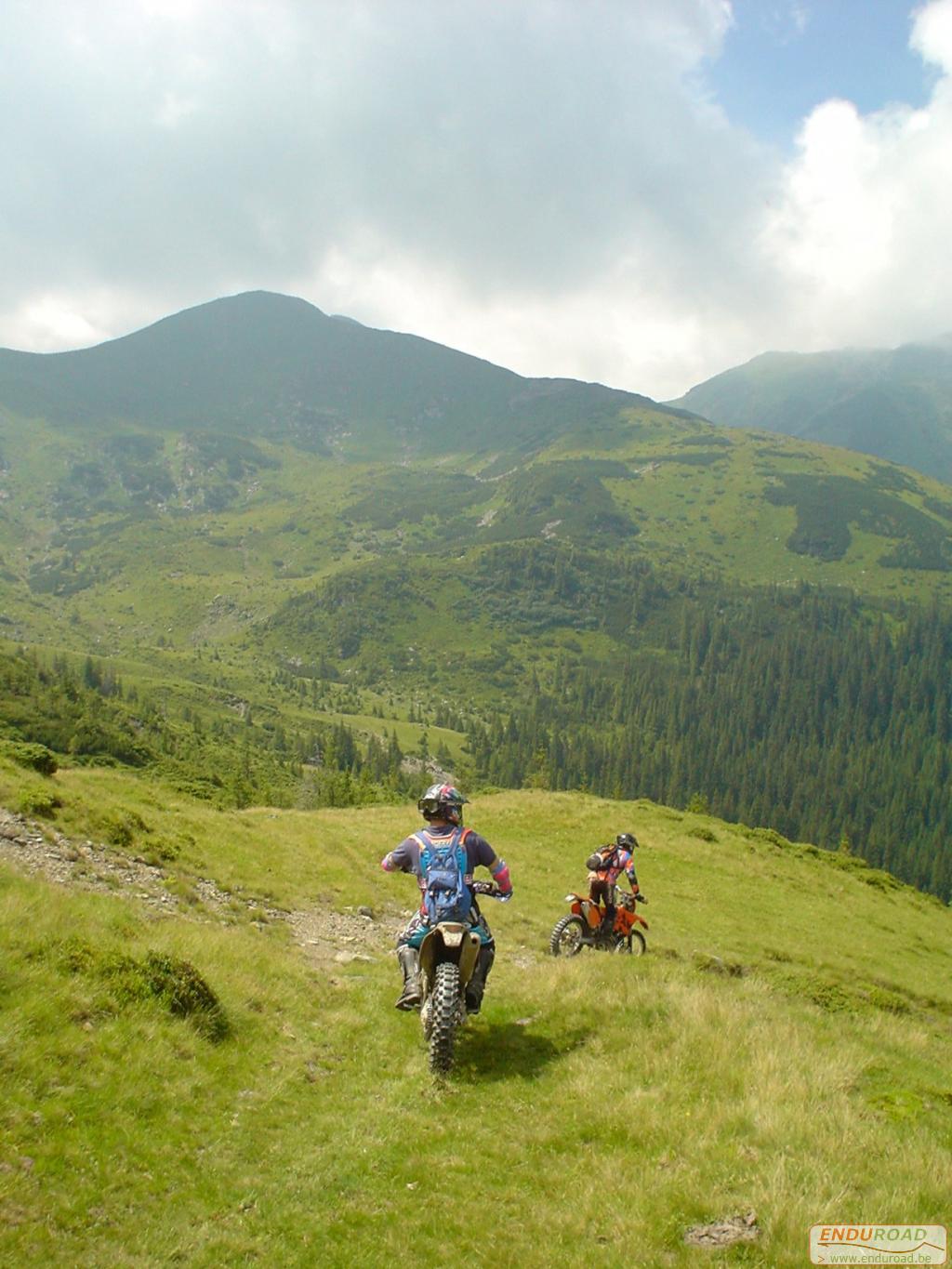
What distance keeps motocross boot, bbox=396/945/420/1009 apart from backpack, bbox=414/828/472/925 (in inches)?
31.0

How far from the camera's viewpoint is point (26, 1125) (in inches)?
281

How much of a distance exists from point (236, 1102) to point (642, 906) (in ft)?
88.4

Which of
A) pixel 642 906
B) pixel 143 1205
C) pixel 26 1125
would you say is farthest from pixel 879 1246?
pixel 642 906

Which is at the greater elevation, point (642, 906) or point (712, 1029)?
point (712, 1029)

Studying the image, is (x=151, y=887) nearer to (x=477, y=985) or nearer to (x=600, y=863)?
(x=477, y=985)

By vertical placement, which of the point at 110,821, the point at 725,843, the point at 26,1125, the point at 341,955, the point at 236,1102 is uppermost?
the point at 26,1125

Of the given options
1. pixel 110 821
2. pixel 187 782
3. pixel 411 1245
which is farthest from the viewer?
pixel 187 782

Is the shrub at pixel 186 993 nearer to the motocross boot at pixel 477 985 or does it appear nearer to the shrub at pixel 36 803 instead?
the motocross boot at pixel 477 985

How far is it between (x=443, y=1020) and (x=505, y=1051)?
1537mm

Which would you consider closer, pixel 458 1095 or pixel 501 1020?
pixel 458 1095

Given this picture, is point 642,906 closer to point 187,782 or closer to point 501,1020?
point 501,1020

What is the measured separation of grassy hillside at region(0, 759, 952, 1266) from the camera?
670 cm

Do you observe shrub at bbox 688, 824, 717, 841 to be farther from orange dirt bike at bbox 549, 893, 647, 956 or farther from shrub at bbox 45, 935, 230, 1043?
shrub at bbox 45, 935, 230, 1043

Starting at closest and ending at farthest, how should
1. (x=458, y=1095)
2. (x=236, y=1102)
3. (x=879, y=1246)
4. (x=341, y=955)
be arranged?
(x=879, y=1246) < (x=236, y=1102) < (x=458, y=1095) < (x=341, y=955)
